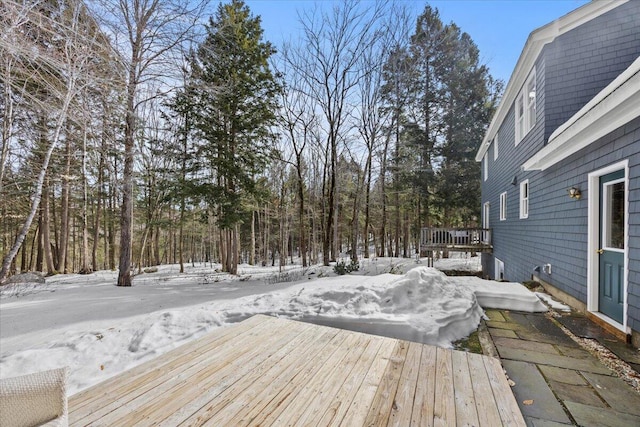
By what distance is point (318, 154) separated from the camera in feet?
47.4

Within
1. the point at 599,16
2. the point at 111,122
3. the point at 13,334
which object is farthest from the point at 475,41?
the point at 13,334

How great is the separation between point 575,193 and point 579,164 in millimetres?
453

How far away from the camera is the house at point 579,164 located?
316cm

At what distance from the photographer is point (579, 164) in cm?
430

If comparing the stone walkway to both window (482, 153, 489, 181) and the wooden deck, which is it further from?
window (482, 153, 489, 181)

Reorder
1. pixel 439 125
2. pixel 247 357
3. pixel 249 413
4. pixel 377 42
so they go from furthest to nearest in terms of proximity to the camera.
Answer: pixel 439 125 < pixel 377 42 < pixel 247 357 < pixel 249 413

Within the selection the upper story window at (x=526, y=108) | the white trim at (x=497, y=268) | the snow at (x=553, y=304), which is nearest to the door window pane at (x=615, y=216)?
the snow at (x=553, y=304)

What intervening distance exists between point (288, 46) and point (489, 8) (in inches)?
280

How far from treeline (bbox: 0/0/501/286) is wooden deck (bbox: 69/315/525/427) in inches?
145

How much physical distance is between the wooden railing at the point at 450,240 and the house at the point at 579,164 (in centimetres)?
127

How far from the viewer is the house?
3.16 m

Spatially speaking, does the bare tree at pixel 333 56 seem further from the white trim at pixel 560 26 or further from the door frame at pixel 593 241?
the door frame at pixel 593 241

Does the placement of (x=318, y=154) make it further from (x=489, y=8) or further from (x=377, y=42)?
(x=489, y=8)

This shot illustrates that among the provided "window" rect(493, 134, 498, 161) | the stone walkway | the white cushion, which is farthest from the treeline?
the stone walkway
